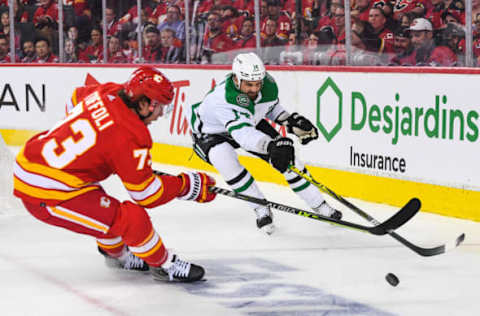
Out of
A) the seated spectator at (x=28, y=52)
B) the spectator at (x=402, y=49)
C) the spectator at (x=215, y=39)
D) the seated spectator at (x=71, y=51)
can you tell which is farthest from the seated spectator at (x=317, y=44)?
the seated spectator at (x=28, y=52)

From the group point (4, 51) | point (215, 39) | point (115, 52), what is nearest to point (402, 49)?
point (215, 39)

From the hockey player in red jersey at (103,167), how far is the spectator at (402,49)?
2.42 metres

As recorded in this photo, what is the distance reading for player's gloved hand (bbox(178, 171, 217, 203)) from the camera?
12.0 ft

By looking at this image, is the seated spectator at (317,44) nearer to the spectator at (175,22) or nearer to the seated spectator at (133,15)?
the spectator at (175,22)

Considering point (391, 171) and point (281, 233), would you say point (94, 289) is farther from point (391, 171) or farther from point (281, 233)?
point (391, 171)

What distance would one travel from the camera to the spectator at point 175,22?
301 inches

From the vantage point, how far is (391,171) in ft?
17.9

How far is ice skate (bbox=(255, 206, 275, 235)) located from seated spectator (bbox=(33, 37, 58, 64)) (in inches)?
198

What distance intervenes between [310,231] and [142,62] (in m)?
3.82

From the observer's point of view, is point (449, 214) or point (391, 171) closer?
point (449, 214)

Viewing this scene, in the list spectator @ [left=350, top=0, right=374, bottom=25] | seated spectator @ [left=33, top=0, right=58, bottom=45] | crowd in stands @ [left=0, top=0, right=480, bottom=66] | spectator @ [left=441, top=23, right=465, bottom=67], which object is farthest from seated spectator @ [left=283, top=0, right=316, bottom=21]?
seated spectator @ [left=33, top=0, right=58, bottom=45]

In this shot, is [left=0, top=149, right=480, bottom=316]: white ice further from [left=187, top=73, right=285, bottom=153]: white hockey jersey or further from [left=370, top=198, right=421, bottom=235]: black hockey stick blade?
[left=187, top=73, right=285, bottom=153]: white hockey jersey

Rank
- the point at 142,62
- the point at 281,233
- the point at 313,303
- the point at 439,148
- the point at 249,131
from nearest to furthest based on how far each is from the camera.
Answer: the point at 313,303 → the point at 249,131 → the point at 281,233 → the point at 439,148 → the point at 142,62

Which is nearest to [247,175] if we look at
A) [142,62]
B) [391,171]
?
[391,171]
